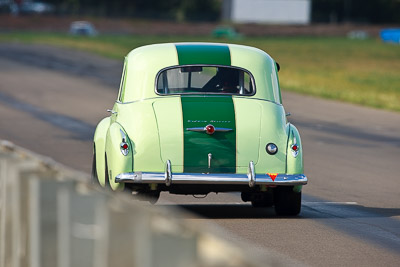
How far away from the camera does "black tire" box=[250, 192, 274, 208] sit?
11.7 m

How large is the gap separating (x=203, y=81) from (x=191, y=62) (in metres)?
0.26

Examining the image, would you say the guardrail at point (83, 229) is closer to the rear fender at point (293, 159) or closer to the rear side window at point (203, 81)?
the rear fender at point (293, 159)

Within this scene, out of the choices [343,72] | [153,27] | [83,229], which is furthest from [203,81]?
[153,27]

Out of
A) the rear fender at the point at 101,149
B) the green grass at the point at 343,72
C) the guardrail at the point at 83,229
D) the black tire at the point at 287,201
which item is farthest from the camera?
the green grass at the point at 343,72

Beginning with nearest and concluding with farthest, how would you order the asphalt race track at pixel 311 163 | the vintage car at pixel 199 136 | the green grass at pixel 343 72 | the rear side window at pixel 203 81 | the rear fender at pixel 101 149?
the asphalt race track at pixel 311 163, the vintage car at pixel 199 136, the rear fender at pixel 101 149, the rear side window at pixel 203 81, the green grass at pixel 343 72

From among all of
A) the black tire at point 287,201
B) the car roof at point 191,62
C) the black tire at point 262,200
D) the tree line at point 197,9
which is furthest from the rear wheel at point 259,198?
the tree line at point 197,9

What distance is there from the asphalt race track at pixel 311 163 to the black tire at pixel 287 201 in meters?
0.11

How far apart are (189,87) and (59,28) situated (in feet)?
328

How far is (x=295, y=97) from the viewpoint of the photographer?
1351 inches

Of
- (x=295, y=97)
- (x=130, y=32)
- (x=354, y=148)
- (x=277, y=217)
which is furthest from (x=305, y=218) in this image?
(x=130, y=32)

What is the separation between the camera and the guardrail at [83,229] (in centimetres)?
343

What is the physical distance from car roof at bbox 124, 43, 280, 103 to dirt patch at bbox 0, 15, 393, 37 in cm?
9379

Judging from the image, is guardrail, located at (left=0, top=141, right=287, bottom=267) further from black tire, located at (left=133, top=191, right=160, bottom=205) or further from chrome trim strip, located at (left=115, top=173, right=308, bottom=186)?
black tire, located at (left=133, top=191, right=160, bottom=205)

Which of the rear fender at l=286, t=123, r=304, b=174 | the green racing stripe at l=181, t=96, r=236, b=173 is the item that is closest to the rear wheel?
the rear fender at l=286, t=123, r=304, b=174
